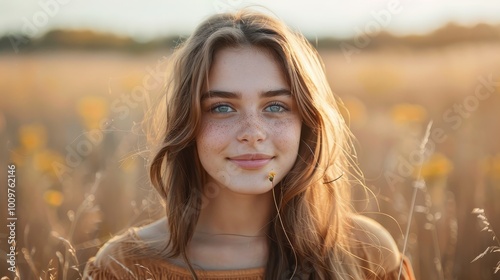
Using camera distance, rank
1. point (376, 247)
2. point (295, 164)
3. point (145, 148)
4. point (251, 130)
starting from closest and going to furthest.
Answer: point (251, 130)
point (295, 164)
point (376, 247)
point (145, 148)

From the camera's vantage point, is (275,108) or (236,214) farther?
(236,214)

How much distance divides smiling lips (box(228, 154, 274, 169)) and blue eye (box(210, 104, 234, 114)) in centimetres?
16

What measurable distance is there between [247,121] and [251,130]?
0.04 meters

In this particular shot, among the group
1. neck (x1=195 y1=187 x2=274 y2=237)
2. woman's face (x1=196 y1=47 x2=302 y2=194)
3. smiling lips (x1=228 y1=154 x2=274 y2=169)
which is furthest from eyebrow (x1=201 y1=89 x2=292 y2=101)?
neck (x1=195 y1=187 x2=274 y2=237)

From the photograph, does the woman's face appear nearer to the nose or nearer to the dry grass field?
the nose

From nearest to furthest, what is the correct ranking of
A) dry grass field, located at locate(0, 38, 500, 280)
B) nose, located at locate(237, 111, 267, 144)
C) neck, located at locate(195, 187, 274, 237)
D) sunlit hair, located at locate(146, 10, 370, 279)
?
nose, located at locate(237, 111, 267, 144)
sunlit hair, located at locate(146, 10, 370, 279)
neck, located at locate(195, 187, 274, 237)
dry grass field, located at locate(0, 38, 500, 280)

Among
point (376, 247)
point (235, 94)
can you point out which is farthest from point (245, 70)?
point (376, 247)

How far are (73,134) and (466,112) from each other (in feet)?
7.99

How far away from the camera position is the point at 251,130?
2605 mm

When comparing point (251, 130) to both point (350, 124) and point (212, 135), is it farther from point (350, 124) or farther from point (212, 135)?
point (350, 124)

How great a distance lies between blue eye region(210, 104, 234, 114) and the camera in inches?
105

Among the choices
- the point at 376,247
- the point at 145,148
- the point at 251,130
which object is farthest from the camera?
the point at 145,148

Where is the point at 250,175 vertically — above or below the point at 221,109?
below

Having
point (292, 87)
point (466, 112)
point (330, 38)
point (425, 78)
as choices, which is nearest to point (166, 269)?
point (292, 87)
